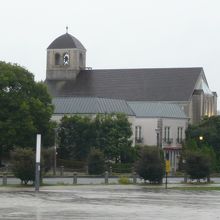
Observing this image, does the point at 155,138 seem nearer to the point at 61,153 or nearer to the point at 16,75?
the point at 61,153

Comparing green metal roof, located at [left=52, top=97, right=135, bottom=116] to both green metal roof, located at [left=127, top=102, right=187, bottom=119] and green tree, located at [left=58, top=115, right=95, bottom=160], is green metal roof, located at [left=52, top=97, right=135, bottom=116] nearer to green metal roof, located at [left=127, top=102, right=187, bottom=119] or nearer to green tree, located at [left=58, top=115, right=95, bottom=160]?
green tree, located at [left=58, top=115, right=95, bottom=160]

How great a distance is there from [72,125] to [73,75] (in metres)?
45.3

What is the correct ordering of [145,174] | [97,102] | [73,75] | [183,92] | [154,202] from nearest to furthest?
[154,202]
[145,174]
[97,102]
[183,92]
[73,75]

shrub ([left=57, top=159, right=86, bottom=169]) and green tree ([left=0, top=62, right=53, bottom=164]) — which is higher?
green tree ([left=0, top=62, right=53, bottom=164])

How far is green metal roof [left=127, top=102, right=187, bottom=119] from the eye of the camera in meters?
108

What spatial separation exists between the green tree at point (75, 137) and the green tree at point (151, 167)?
3607 cm

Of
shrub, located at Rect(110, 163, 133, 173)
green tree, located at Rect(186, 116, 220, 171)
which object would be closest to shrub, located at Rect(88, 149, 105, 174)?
shrub, located at Rect(110, 163, 133, 173)

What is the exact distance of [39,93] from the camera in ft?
259

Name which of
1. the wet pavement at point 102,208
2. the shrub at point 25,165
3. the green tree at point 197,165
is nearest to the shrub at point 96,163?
the green tree at point 197,165

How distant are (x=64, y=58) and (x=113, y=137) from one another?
5141 centimetres

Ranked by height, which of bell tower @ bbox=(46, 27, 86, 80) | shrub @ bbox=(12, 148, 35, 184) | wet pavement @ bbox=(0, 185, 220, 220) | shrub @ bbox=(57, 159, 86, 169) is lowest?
wet pavement @ bbox=(0, 185, 220, 220)

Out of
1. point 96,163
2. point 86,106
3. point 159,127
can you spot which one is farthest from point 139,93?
point 96,163

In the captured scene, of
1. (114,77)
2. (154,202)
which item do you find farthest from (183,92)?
(154,202)

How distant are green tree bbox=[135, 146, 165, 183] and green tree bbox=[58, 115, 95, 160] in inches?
1420
